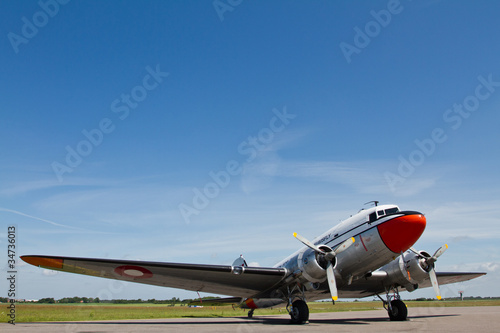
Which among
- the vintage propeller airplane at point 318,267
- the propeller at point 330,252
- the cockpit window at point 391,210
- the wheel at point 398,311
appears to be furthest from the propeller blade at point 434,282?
the propeller at point 330,252

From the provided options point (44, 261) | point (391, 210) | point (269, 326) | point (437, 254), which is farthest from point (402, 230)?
point (44, 261)

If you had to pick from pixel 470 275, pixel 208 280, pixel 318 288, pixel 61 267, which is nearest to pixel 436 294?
pixel 318 288

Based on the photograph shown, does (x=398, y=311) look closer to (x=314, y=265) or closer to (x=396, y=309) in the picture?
(x=396, y=309)

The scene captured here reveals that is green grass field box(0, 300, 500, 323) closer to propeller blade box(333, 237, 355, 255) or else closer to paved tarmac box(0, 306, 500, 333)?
paved tarmac box(0, 306, 500, 333)

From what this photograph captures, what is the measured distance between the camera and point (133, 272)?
57.6 ft

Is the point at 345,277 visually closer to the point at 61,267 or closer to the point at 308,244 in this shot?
the point at 308,244

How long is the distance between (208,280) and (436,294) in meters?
11.9

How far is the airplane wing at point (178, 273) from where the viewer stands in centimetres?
1591

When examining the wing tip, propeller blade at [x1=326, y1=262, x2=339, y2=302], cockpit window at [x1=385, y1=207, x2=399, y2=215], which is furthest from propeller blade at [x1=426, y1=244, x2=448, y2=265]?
the wing tip

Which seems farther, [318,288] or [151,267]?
[318,288]

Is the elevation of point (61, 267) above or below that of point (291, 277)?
above

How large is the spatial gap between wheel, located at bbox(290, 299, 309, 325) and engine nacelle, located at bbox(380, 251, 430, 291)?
22.9 feet

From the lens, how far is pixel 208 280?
19188 millimetres

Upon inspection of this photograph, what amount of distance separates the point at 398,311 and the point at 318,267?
7.26m
